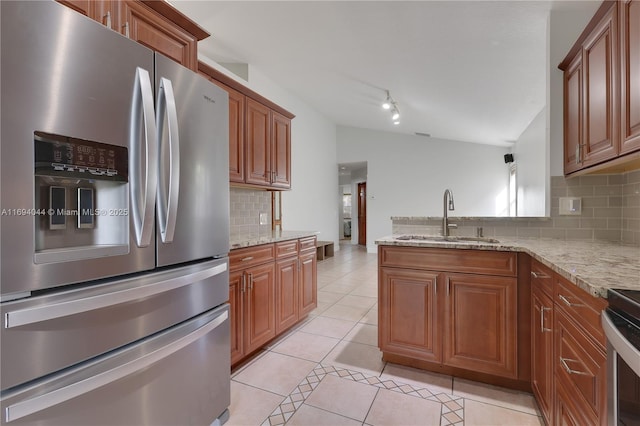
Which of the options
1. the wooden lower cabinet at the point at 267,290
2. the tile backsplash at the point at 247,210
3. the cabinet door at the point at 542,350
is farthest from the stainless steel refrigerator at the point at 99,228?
the cabinet door at the point at 542,350

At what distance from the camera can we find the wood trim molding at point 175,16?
1.42 m

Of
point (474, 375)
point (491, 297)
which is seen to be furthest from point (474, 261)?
point (474, 375)

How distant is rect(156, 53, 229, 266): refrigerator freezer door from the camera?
118 centimetres

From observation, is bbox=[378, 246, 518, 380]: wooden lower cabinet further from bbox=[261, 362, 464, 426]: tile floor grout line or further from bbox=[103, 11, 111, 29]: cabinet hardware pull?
bbox=[103, 11, 111, 29]: cabinet hardware pull

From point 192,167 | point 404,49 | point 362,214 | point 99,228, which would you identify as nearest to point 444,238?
point 192,167

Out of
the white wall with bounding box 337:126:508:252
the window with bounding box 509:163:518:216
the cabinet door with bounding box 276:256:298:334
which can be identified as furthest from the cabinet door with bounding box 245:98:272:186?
the window with bounding box 509:163:518:216

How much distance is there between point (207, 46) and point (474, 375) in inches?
174

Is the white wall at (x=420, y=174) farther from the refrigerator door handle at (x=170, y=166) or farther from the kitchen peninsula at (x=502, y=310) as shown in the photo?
the refrigerator door handle at (x=170, y=166)

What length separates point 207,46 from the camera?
149 inches

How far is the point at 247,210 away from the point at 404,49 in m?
2.32

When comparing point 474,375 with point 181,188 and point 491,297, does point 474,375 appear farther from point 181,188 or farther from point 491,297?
point 181,188

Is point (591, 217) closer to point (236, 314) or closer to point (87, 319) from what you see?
point (236, 314)

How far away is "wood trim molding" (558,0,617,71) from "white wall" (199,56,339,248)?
372cm

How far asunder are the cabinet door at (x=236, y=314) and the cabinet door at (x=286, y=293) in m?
0.45
